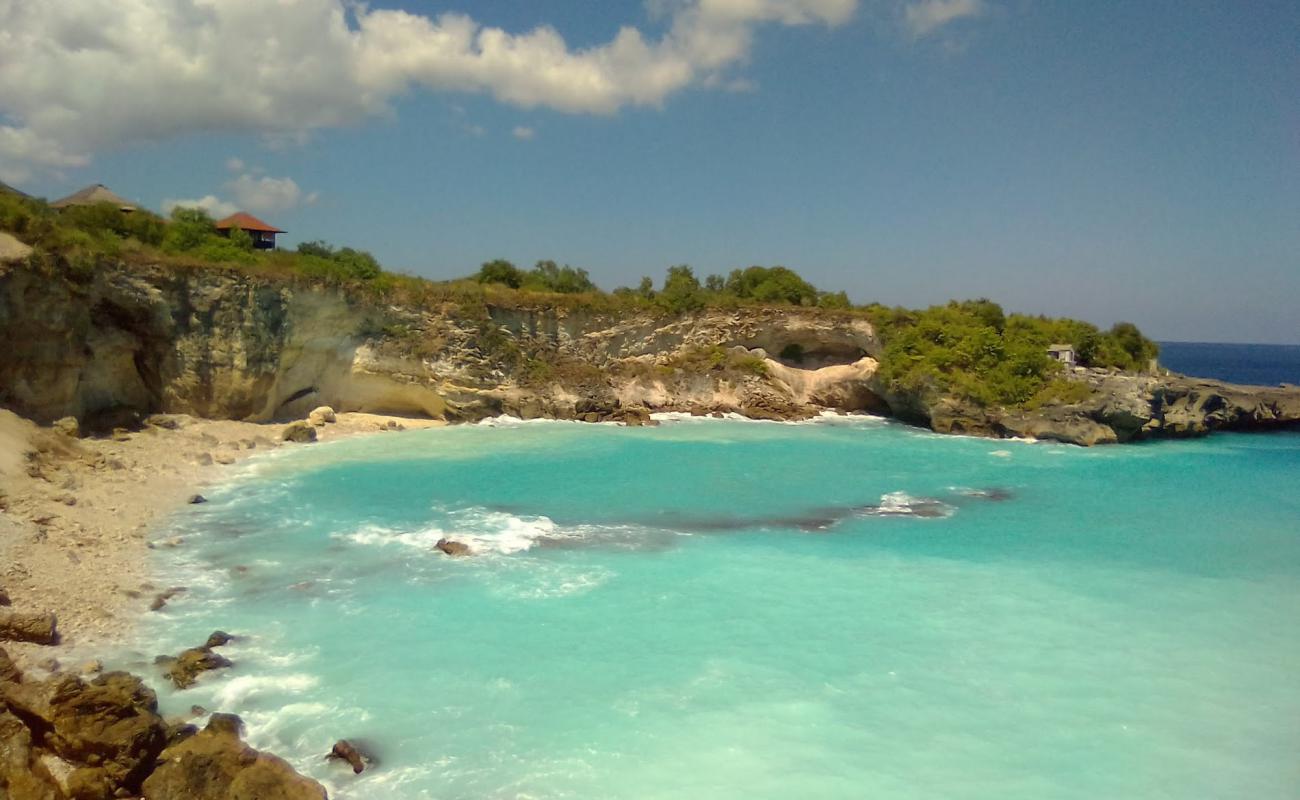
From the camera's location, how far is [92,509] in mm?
15273

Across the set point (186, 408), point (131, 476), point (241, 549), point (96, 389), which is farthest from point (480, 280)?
point (241, 549)

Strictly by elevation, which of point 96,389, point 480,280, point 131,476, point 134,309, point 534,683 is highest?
point 480,280

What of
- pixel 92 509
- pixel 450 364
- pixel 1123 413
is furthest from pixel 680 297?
pixel 92 509

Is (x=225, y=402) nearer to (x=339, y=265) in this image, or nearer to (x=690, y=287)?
(x=339, y=265)

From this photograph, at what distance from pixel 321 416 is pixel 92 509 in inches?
503

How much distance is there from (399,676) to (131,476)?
39.7 ft

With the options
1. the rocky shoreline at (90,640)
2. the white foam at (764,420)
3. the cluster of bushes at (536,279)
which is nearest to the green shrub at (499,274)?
the cluster of bushes at (536,279)

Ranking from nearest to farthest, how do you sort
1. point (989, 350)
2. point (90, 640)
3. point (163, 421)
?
1. point (90, 640)
2. point (163, 421)
3. point (989, 350)

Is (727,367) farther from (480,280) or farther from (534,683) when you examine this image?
(534,683)

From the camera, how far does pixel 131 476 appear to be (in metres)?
18.0

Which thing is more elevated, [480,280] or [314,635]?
[480,280]

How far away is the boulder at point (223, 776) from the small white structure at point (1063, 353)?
1358 inches

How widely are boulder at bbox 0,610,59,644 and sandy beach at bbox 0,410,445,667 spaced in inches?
5.2

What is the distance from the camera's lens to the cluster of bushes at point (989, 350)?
106 feet
